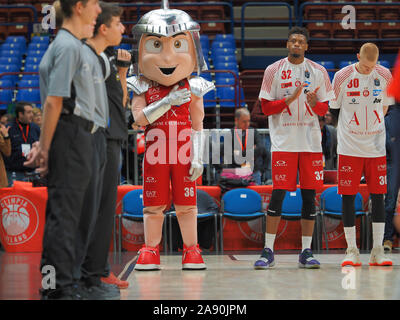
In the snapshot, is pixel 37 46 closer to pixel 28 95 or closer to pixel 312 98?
pixel 28 95

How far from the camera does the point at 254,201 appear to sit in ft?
22.9

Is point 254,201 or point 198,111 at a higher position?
point 198,111

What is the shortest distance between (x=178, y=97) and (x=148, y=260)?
133 cm

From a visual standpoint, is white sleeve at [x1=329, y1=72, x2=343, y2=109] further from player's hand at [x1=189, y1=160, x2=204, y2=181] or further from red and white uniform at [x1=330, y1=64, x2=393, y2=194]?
player's hand at [x1=189, y1=160, x2=204, y2=181]

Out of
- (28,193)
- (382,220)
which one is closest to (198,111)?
(382,220)

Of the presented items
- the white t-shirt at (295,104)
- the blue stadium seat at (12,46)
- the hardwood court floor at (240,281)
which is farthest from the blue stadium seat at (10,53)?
the white t-shirt at (295,104)

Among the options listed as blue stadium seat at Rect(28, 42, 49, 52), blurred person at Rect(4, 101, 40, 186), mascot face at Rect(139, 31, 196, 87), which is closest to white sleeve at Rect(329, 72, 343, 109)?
mascot face at Rect(139, 31, 196, 87)

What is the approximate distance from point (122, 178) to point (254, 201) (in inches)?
77.5

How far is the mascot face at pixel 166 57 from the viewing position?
472cm

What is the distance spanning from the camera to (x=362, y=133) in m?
5.10

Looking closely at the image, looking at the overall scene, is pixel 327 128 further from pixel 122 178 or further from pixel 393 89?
pixel 393 89

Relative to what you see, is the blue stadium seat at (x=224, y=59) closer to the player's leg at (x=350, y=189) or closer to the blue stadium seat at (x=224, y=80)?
the blue stadium seat at (x=224, y=80)
